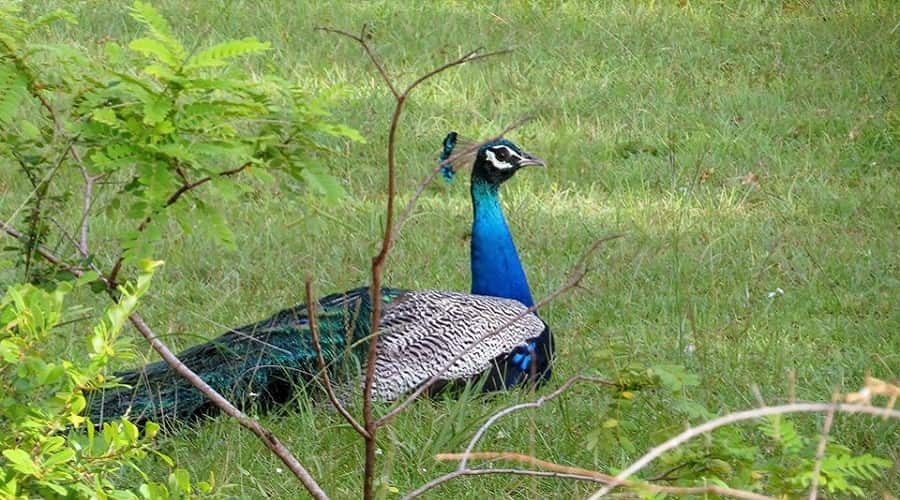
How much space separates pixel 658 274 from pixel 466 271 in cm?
77

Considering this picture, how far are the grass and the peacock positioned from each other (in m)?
0.14

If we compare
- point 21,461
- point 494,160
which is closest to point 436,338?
point 494,160

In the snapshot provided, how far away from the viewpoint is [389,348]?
4.54 meters

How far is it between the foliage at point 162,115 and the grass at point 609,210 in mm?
189

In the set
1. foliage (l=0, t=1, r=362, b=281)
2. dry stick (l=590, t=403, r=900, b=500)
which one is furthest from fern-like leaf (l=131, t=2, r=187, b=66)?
dry stick (l=590, t=403, r=900, b=500)

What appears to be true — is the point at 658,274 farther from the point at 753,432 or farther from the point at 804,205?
the point at 753,432

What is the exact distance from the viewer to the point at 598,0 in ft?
29.4

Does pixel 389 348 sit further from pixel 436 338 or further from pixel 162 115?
pixel 162 115

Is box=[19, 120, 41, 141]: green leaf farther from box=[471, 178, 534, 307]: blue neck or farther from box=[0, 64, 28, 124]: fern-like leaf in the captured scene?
box=[471, 178, 534, 307]: blue neck

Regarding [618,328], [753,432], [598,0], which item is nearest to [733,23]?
[598,0]

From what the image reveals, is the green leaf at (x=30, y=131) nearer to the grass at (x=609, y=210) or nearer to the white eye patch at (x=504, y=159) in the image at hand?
Result: the grass at (x=609, y=210)

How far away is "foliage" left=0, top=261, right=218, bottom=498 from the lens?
2.43 metres

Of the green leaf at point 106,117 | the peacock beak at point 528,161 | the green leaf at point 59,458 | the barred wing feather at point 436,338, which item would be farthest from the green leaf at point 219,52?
the peacock beak at point 528,161

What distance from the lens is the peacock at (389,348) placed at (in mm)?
4117
